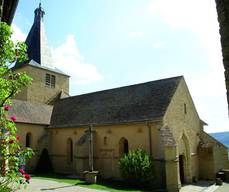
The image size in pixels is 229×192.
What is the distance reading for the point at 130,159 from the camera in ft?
64.5

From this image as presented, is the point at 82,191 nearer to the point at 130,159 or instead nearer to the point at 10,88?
the point at 130,159

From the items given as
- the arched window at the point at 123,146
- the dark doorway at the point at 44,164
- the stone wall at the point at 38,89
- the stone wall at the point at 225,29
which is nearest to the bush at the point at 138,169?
the arched window at the point at 123,146

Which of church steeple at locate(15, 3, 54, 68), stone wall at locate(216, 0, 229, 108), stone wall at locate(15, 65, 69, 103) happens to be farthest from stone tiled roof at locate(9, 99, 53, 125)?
stone wall at locate(216, 0, 229, 108)

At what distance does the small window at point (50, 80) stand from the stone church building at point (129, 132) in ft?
14.7

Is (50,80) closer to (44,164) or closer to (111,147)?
(44,164)

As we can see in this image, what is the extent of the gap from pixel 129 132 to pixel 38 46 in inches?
796

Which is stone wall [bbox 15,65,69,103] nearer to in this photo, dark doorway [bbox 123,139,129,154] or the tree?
dark doorway [bbox 123,139,129,154]

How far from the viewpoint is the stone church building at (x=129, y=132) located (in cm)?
2075

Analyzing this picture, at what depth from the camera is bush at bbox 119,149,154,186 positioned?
1891 cm

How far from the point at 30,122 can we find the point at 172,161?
15391 mm

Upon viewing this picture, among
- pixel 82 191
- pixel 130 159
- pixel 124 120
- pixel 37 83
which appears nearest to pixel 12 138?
pixel 82 191

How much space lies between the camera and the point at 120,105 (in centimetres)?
2523

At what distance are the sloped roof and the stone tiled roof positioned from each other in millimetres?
969

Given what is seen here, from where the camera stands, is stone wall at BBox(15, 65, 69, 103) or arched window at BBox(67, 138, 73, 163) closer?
arched window at BBox(67, 138, 73, 163)
